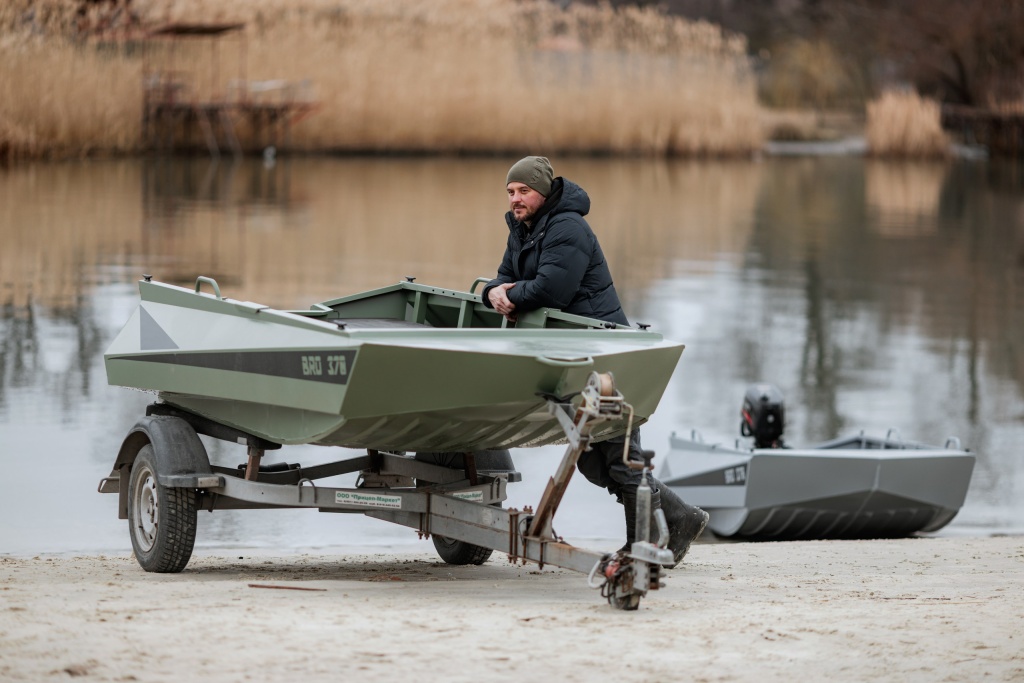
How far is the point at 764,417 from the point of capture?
11.6 m

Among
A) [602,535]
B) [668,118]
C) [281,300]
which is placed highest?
[668,118]

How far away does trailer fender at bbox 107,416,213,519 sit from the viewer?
7.47 metres

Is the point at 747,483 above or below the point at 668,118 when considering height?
below

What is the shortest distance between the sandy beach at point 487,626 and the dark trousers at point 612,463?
0.50m

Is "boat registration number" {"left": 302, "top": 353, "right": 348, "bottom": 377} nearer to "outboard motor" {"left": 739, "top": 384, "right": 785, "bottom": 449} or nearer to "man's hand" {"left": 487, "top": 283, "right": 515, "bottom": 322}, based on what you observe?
"man's hand" {"left": 487, "top": 283, "right": 515, "bottom": 322}

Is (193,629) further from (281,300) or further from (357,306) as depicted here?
(281,300)

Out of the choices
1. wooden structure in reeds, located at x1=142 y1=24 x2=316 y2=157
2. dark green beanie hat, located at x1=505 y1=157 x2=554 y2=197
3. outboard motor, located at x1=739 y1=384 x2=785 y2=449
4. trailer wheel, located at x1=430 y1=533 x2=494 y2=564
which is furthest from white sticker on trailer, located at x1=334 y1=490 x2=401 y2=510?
wooden structure in reeds, located at x1=142 y1=24 x2=316 y2=157

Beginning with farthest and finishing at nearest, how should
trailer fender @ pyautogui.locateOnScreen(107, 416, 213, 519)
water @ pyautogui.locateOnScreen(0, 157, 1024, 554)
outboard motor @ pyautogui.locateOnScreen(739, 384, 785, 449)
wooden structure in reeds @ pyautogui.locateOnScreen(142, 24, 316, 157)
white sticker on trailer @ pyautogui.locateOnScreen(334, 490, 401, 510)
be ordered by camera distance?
wooden structure in reeds @ pyautogui.locateOnScreen(142, 24, 316, 157)
water @ pyautogui.locateOnScreen(0, 157, 1024, 554)
outboard motor @ pyautogui.locateOnScreen(739, 384, 785, 449)
trailer fender @ pyautogui.locateOnScreen(107, 416, 213, 519)
white sticker on trailer @ pyautogui.locateOnScreen(334, 490, 401, 510)

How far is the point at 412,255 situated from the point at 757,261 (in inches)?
227

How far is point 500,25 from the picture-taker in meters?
44.9

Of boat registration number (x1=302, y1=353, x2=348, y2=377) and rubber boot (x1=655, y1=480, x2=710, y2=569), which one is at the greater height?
boat registration number (x1=302, y1=353, x2=348, y2=377)

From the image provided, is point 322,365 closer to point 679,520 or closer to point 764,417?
point 679,520

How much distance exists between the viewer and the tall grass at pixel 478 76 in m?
41.3

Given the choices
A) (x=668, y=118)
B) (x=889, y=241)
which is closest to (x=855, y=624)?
(x=889, y=241)
